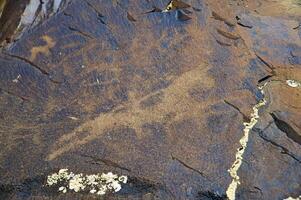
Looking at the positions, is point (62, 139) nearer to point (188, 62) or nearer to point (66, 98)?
point (66, 98)

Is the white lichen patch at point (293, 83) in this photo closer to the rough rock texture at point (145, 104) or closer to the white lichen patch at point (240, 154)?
the rough rock texture at point (145, 104)

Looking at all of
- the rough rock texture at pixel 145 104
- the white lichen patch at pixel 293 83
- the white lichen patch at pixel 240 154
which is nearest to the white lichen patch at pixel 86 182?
the rough rock texture at pixel 145 104

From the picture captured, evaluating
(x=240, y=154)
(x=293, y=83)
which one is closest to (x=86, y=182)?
(x=240, y=154)

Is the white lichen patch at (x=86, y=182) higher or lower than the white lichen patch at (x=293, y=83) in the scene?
lower

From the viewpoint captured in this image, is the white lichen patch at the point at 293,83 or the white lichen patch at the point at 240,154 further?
the white lichen patch at the point at 293,83

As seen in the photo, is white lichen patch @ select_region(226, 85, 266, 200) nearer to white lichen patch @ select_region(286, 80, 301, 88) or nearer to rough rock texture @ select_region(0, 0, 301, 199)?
rough rock texture @ select_region(0, 0, 301, 199)

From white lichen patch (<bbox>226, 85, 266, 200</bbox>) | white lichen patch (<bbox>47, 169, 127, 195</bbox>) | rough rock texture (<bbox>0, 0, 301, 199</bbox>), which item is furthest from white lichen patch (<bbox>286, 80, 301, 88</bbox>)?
white lichen patch (<bbox>47, 169, 127, 195</bbox>)

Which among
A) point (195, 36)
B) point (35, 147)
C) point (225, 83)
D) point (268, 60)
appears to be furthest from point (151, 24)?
point (35, 147)
